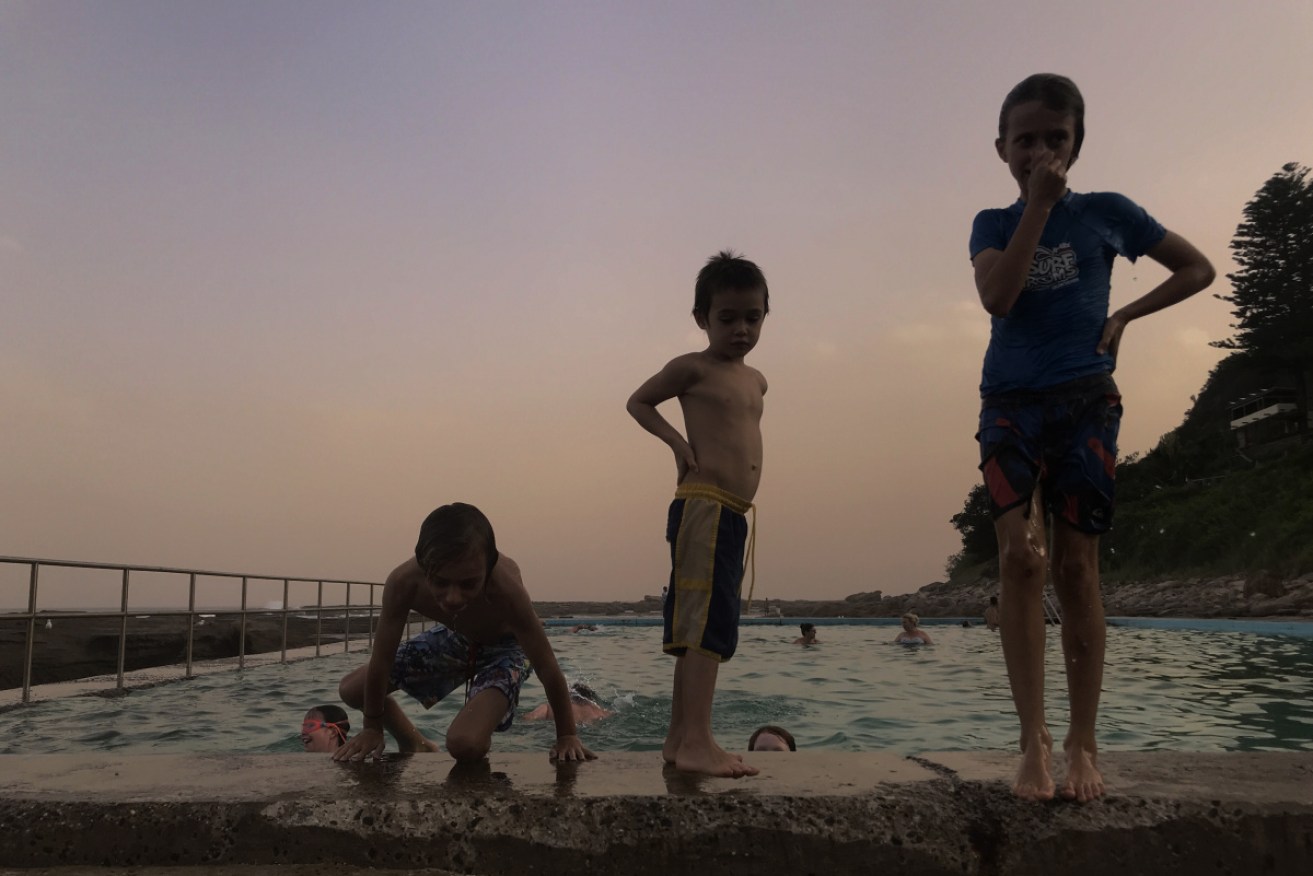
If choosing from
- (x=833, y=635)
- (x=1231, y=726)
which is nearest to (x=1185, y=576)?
(x=833, y=635)

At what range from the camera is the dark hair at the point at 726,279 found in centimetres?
321

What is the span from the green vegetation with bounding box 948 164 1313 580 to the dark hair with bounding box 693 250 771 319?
31.2 meters

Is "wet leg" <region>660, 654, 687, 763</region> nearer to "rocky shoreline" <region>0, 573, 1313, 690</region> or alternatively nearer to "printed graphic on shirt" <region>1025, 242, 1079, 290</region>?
"printed graphic on shirt" <region>1025, 242, 1079, 290</region>

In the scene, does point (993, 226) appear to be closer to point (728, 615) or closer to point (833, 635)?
point (728, 615)

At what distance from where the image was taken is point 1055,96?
2543 millimetres

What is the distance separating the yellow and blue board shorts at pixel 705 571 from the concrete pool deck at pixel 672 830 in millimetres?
700

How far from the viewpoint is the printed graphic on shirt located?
2.67m

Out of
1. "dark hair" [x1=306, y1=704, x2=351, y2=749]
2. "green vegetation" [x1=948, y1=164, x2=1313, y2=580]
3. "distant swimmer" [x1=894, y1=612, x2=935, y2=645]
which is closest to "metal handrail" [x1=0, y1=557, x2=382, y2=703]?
"dark hair" [x1=306, y1=704, x2=351, y2=749]

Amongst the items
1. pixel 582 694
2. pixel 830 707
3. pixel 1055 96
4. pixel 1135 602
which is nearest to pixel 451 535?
pixel 1055 96

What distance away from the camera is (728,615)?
10.1ft

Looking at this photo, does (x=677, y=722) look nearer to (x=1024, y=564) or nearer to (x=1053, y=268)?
(x=1024, y=564)

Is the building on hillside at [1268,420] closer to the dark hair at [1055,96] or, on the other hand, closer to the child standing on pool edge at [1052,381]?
the child standing on pool edge at [1052,381]

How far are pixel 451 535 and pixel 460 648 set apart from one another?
118 centimetres

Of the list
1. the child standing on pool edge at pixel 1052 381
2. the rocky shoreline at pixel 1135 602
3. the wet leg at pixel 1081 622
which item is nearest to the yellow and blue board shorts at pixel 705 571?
the child standing on pool edge at pixel 1052 381
